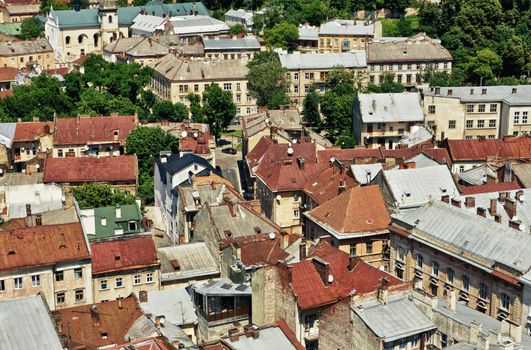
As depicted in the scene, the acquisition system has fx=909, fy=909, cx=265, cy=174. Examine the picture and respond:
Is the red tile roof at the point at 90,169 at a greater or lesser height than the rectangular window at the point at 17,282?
greater

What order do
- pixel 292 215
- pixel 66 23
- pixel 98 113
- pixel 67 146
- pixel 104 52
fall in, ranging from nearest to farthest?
pixel 292 215, pixel 67 146, pixel 98 113, pixel 104 52, pixel 66 23

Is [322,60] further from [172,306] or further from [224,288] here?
[224,288]

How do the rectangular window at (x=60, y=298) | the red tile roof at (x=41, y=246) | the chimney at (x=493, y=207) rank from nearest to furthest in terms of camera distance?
the red tile roof at (x=41, y=246) → the rectangular window at (x=60, y=298) → the chimney at (x=493, y=207)

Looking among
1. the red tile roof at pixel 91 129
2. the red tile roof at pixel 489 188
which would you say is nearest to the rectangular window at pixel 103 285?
the red tile roof at pixel 489 188

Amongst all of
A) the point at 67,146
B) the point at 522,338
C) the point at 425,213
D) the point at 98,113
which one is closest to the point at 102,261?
the point at 425,213

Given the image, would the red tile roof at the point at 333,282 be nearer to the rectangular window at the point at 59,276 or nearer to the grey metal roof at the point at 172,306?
the grey metal roof at the point at 172,306

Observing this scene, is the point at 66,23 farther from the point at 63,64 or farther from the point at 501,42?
the point at 501,42

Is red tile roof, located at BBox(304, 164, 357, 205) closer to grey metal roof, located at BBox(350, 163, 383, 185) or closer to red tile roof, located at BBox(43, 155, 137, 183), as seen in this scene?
grey metal roof, located at BBox(350, 163, 383, 185)
